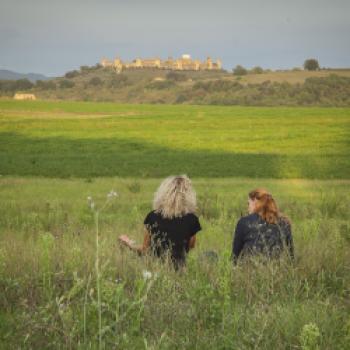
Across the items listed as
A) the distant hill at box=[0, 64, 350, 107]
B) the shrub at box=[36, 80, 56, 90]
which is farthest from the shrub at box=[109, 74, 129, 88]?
the shrub at box=[36, 80, 56, 90]

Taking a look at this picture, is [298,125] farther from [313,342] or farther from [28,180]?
[313,342]

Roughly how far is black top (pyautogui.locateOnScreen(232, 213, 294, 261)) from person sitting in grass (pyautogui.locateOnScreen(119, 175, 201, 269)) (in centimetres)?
51

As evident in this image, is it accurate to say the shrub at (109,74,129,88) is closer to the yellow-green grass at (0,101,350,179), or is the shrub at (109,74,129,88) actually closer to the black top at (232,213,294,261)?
the yellow-green grass at (0,101,350,179)

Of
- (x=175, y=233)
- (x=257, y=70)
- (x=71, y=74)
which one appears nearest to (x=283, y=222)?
(x=175, y=233)

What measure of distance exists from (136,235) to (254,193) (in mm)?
3164

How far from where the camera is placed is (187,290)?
5.49m

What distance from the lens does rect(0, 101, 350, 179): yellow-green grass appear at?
77.2ft

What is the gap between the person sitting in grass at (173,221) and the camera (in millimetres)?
7254

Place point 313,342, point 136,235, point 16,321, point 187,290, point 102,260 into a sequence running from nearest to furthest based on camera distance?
point 313,342, point 16,321, point 187,290, point 102,260, point 136,235

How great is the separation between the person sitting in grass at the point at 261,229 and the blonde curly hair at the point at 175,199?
2.10ft

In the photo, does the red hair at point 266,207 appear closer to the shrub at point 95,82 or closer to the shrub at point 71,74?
the shrub at point 95,82

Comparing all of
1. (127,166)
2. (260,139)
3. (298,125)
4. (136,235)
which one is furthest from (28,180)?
(298,125)

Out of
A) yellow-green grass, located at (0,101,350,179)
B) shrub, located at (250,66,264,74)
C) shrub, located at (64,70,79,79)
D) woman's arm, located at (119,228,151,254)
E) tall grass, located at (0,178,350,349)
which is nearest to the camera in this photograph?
tall grass, located at (0,178,350,349)

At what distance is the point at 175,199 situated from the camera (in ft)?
23.8
